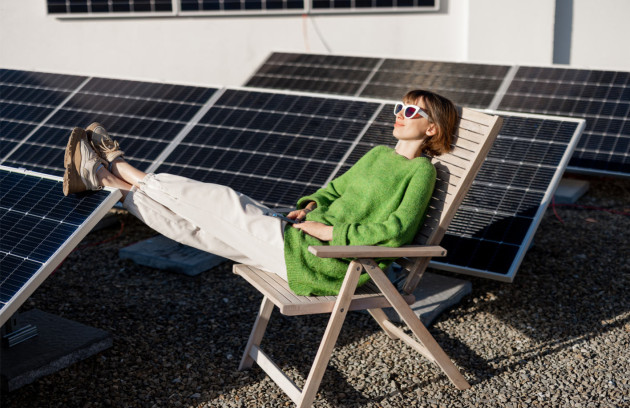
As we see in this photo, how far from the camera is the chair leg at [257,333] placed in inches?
162

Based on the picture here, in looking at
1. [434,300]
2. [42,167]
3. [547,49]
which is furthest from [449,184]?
[547,49]

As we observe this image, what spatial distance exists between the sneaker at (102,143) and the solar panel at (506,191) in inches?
68.1

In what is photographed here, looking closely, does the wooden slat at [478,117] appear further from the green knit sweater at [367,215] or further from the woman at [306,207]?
the green knit sweater at [367,215]

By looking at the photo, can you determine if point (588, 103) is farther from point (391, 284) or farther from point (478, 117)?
point (391, 284)

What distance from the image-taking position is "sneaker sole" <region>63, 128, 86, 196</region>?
3.95 metres

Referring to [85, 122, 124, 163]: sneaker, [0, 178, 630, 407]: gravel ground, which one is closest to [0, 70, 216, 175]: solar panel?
[0, 178, 630, 407]: gravel ground

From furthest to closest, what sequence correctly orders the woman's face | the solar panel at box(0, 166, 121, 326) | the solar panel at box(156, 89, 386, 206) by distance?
1. the solar panel at box(156, 89, 386, 206)
2. the woman's face
3. the solar panel at box(0, 166, 121, 326)

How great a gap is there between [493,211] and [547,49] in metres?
4.99

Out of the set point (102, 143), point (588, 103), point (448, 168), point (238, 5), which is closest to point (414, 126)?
point (448, 168)

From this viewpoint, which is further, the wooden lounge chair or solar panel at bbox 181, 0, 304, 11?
solar panel at bbox 181, 0, 304, 11

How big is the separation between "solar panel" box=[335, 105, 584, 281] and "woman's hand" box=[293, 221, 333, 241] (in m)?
1.26

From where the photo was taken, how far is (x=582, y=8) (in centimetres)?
911

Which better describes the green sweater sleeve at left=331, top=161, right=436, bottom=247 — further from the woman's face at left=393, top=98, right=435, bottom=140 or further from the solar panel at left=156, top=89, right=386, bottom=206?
the solar panel at left=156, top=89, right=386, bottom=206

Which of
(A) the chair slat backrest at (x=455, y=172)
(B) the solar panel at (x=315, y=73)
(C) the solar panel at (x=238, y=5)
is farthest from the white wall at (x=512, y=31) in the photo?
(A) the chair slat backrest at (x=455, y=172)
